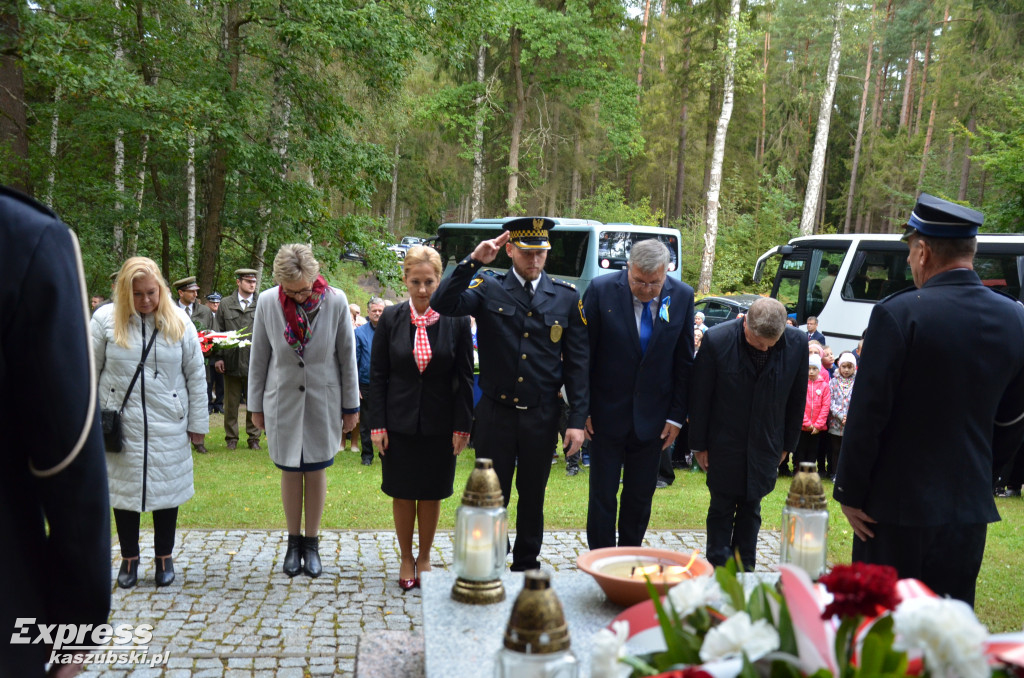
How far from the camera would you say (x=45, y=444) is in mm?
1753

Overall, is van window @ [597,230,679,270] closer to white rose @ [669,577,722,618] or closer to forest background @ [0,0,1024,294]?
forest background @ [0,0,1024,294]

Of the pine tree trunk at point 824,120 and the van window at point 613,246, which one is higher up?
the pine tree trunk at point 824,120

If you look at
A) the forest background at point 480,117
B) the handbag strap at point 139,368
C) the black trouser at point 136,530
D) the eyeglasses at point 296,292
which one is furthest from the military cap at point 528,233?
the forest background at point 480,117

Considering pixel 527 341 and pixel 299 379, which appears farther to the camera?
pixel 299 379

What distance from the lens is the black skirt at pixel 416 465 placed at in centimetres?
509

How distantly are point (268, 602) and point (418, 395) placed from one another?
4.99 feet

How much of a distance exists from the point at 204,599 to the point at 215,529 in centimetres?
165

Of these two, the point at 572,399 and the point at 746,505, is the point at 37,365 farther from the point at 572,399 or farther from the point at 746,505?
the point at 746,505

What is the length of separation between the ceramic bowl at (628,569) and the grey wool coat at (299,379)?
2.95 m

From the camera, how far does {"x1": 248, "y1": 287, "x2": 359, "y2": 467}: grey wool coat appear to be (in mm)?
5254

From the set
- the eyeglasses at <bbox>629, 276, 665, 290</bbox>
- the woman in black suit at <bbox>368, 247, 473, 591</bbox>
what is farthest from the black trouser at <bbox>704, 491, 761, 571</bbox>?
the woman in black suit at <bbox>368, 247, 473, 591</bbox>

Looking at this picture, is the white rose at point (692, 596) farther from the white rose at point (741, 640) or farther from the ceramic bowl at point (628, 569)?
the ceramic bowl at point (628, 569)

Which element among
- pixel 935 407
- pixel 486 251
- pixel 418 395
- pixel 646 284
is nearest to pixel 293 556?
pixel 418 395

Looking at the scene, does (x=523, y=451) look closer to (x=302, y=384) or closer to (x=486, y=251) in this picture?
(x=486, y=251)
